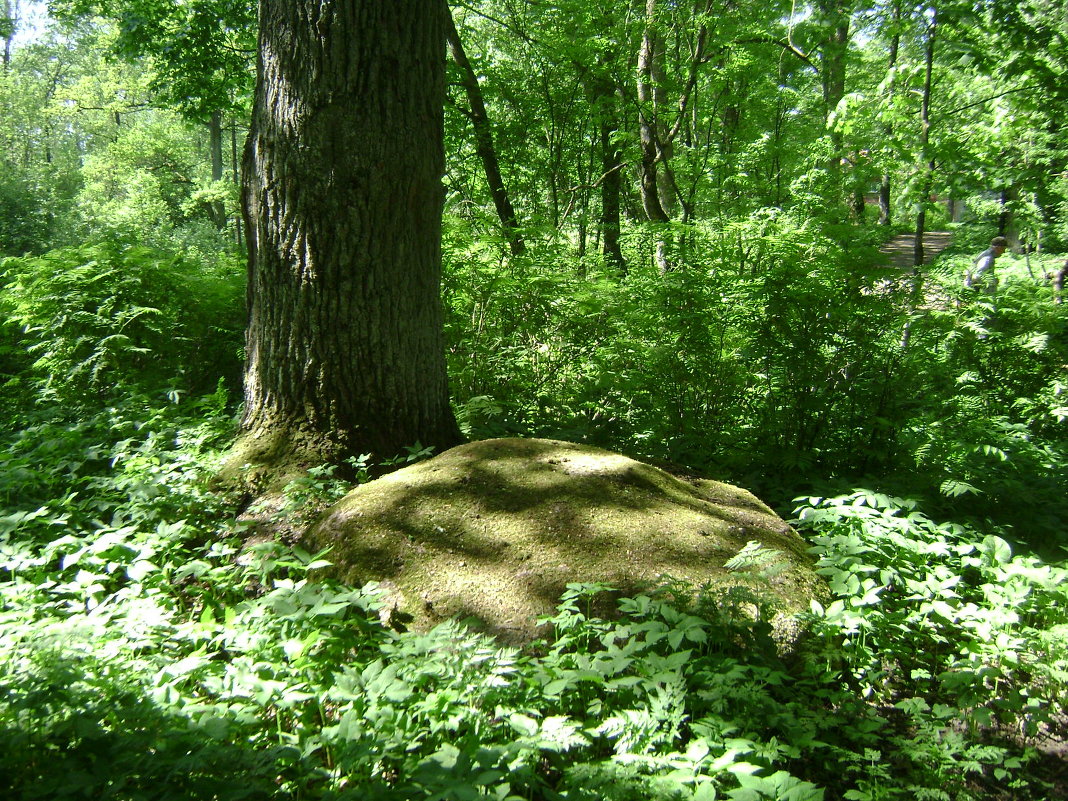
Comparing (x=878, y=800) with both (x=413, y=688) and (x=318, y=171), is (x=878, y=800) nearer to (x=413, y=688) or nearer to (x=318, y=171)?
(x=413, y=688)

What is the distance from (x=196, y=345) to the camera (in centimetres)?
595

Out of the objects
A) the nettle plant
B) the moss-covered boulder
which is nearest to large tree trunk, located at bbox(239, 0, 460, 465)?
the moss-covered boulder

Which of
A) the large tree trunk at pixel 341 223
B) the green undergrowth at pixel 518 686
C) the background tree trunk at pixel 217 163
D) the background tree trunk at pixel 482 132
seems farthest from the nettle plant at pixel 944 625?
the background tree trunk at pixel 217 163

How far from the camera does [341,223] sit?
405 centimetres

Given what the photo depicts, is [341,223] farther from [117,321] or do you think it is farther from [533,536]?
[117,321]

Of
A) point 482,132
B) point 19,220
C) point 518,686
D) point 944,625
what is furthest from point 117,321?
point 19,220

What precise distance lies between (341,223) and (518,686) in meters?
2.88

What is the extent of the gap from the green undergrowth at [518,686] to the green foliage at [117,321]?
7.18 feet

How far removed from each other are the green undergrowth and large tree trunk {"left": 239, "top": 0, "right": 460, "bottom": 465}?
967mm

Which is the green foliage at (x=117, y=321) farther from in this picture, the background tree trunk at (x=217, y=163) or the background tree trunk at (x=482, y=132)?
the background tree trunk at (x=217, y=163)

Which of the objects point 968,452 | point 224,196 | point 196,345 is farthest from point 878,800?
point 224,196

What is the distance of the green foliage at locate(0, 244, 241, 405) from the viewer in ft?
17.5

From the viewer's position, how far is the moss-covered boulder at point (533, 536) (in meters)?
2.99

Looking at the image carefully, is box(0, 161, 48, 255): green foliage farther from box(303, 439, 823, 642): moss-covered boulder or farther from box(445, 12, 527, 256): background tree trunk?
box(303, 439, 823, 642): moss-covered boulder
